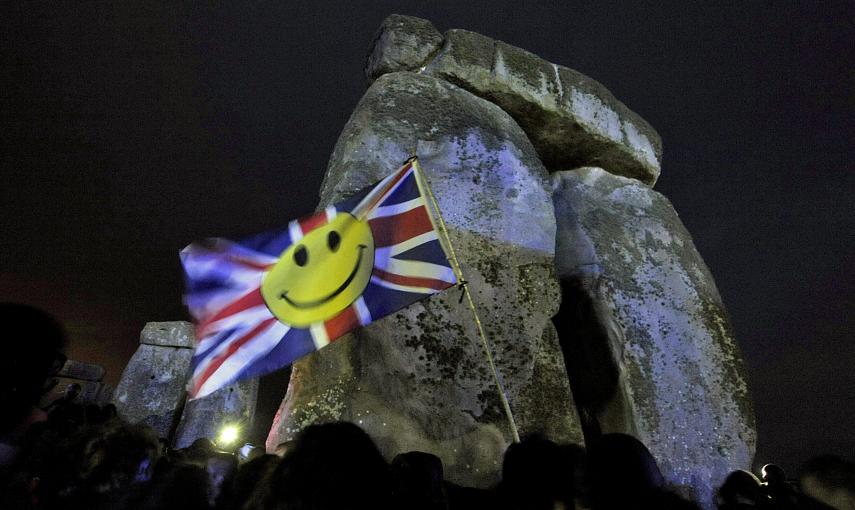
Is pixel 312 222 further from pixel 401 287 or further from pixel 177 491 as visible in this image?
pixel 177 491

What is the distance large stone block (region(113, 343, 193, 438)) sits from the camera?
594 cm

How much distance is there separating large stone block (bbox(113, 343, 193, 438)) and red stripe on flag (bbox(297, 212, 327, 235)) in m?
4.35

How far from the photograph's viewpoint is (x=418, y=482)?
5.43 feet

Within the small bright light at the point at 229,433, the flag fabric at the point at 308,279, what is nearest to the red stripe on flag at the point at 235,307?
the flag fabric at the point at 308,279

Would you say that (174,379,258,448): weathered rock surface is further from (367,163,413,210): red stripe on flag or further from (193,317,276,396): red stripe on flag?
(367,163,413,210): red stripe on flag

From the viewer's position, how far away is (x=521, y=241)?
3154mm

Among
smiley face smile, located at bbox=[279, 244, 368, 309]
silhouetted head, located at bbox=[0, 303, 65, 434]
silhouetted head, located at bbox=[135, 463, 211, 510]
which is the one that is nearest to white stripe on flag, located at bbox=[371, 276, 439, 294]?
smiley face smile, located at bbox=[279, 244, 368, 309]

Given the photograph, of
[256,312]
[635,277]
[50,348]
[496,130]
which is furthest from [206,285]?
[635,277]

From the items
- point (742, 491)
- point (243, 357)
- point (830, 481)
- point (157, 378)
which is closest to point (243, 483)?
point (243, 357)

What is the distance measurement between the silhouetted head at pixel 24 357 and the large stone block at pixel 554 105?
3174 mm

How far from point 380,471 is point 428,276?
3.59ft

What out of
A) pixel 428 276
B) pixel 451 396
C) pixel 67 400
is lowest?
pixel 67 400

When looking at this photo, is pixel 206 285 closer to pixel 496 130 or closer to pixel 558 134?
pixel 496 130

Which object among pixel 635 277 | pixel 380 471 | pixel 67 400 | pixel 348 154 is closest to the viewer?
pixel 380 471
